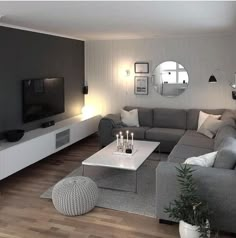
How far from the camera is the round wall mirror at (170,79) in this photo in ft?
22.0

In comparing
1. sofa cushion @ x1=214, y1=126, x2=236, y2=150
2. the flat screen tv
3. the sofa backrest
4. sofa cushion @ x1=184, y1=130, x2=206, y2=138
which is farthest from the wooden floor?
the sofa backrest

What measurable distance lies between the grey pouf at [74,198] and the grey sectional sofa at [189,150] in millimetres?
790

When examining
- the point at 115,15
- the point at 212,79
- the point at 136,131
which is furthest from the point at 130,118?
the point at 115,15

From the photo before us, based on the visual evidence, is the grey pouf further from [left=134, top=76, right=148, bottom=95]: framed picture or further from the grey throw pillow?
[left=134, top=76, right=148, bottom=95]: framed picture

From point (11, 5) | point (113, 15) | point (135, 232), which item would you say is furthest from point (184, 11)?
point (135, 232)

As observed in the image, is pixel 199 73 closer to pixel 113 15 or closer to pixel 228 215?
pixel 113 15

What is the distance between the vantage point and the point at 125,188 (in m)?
4.32

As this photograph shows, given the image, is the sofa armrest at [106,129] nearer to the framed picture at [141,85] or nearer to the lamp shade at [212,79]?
the framed picture at [141,85]

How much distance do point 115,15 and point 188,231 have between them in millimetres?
2658

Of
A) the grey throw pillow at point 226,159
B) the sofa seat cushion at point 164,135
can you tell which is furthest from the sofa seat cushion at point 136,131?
the grey throw pillow at point 226,159

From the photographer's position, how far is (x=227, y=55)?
6.36 metres

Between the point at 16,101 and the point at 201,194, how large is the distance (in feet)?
11.0

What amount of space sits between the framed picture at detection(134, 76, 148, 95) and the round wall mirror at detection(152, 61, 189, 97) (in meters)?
0.19

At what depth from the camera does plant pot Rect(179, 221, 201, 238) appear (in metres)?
2.77
